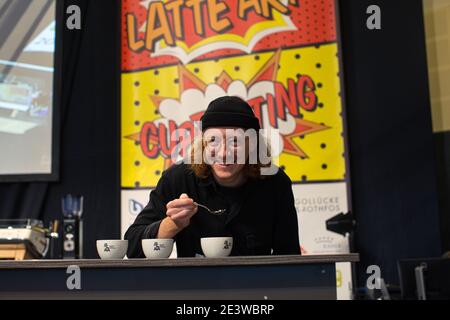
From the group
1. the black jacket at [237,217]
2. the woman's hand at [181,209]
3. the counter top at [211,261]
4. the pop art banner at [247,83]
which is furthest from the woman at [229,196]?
the pop art banner at [247,83]


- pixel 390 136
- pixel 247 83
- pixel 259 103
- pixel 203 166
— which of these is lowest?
pixel 203 166

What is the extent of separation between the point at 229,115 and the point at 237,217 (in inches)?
13.7

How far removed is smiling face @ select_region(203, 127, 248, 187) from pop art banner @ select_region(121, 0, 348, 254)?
75.2 inches

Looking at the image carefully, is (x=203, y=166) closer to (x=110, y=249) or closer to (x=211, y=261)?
(x=110, y=249)

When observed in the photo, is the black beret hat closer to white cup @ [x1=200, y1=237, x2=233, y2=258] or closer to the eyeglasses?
the eyeglasses

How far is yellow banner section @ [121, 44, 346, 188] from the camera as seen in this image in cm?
388

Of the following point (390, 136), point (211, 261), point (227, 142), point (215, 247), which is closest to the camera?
point (211, 261)

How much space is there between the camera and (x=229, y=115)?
6.56 feet

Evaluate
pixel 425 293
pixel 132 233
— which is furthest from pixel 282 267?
pixel 425 293

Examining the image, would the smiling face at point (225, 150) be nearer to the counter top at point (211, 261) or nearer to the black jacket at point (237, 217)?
the black jacket at point (237, 217)

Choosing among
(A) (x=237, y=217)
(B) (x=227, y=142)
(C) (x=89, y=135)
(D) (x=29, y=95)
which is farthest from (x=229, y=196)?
(D) (x=29, y=95)

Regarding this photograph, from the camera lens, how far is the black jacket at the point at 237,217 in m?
2.01

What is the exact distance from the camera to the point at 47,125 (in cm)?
418

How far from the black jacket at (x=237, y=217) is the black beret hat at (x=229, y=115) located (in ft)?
0.68
